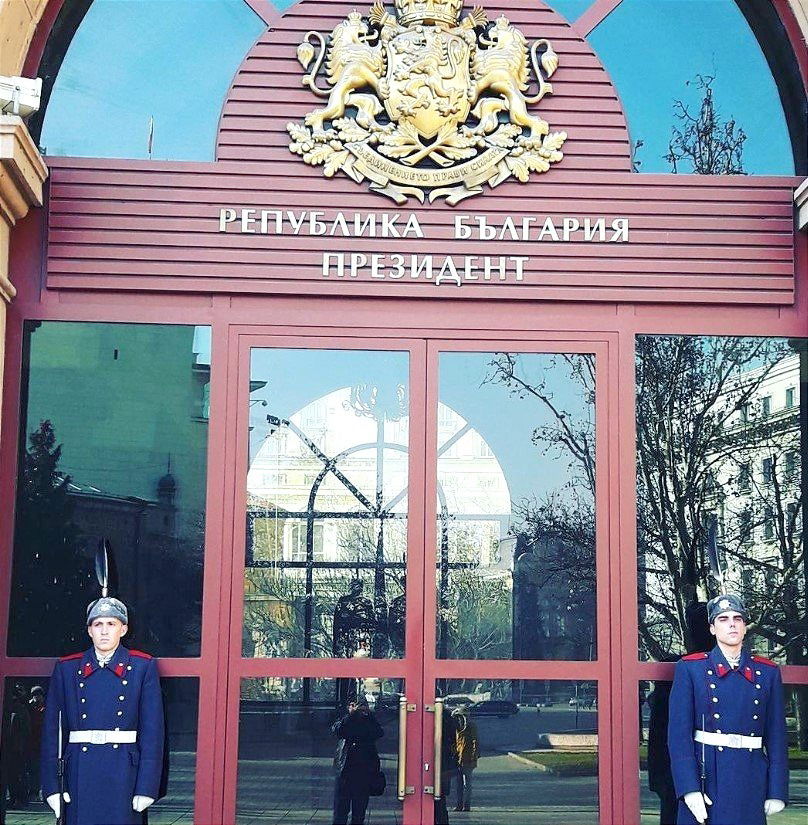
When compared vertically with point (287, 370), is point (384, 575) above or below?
below

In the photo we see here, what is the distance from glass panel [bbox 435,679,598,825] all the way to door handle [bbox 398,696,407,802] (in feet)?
0.59

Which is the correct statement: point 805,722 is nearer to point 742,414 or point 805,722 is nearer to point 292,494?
point 742,414

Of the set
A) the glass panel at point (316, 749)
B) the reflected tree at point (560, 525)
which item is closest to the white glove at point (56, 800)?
the glass panel at point (316, 749)

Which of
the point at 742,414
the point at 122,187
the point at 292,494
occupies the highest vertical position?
the point at 122,187

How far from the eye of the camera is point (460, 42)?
263 inches

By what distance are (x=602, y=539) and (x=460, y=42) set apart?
2600 millimetres

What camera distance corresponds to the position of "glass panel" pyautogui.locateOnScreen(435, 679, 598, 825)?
247 inches

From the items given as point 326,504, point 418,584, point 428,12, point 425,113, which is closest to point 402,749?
point 418,584

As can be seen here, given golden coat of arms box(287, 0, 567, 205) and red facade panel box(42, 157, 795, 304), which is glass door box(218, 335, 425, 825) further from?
golden coat of arms box(287, 0, 567, 205)

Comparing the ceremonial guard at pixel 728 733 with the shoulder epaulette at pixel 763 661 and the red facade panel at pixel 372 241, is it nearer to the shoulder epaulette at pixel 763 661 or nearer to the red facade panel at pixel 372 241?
the shoulder epaulette at pixel 763 661

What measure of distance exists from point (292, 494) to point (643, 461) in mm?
1749

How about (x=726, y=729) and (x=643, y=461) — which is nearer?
(x=726, y=729)

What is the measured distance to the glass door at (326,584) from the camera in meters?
6.27

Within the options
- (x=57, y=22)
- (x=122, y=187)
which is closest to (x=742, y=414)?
(x=122, y=187)
